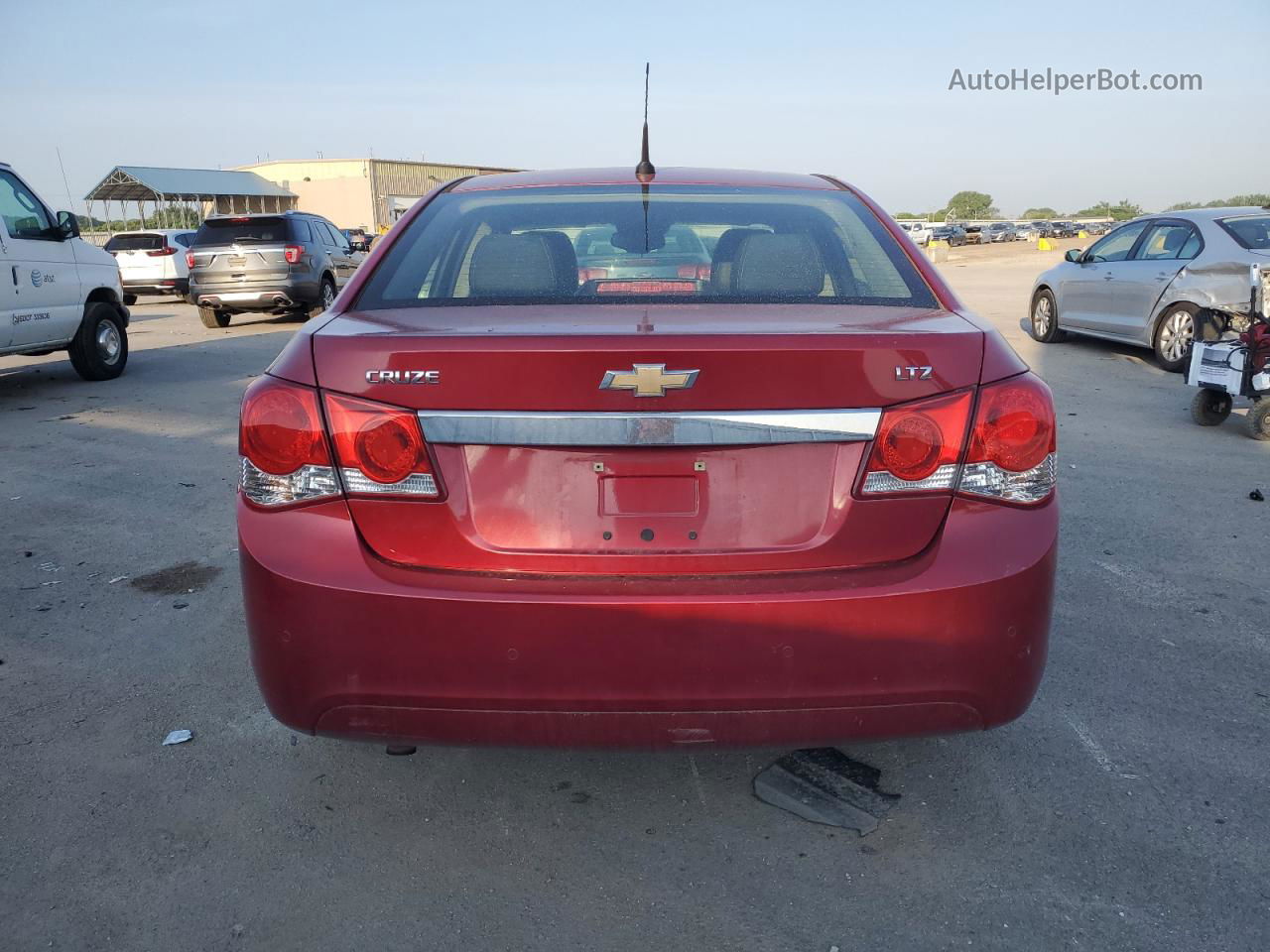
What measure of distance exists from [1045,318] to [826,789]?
37.4 feet

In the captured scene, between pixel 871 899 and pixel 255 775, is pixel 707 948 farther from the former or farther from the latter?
pixel 255 775

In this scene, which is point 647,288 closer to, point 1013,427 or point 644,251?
point 644,251

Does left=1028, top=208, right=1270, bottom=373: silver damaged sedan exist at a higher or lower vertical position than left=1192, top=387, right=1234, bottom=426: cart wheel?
higher

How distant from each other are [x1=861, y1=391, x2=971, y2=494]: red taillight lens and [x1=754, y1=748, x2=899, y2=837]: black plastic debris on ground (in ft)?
3.30

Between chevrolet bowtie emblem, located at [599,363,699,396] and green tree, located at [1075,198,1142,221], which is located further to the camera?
green tree, located at [1075,198,1142,221]

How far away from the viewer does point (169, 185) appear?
49312 mm

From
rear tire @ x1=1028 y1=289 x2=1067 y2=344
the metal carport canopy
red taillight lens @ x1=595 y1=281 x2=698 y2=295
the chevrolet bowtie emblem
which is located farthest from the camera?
the metal carport canopy

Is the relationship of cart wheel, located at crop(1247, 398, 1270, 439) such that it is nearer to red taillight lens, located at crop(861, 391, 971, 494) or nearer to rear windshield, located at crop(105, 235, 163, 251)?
red taillight lens, located at crop(861, 391, 971, 494)

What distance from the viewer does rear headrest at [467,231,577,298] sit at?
2678 mm

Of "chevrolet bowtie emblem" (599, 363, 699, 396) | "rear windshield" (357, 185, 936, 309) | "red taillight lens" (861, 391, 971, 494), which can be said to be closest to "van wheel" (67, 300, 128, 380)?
"rear windshield" (357, 185, 936, 309)

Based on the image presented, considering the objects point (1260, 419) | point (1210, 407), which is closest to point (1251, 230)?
point (1210, 407)

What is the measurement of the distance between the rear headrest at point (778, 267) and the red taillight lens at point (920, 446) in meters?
0.59

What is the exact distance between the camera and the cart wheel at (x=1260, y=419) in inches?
279

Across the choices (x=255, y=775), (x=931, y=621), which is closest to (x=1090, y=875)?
(x=931, y=621)
